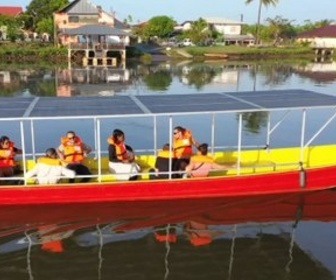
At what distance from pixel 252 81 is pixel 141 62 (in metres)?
21.6

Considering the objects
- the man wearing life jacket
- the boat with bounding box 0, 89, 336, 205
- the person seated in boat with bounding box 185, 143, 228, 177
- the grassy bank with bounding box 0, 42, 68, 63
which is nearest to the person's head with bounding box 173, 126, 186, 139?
the boat with bounding box 0, 89, 336, 205

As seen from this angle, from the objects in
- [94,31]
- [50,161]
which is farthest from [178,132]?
[94,31]

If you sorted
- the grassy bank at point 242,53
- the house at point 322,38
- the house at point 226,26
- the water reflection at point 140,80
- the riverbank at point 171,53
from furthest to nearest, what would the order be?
the house at point 226,26 → the house at point 322,38 → the grassy bank at point 242,53 → the riverbank at point 171,53 → the water reflection at point 140,80

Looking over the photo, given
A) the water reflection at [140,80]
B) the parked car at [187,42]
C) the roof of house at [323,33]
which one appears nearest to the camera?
the water reflection at [140,80]

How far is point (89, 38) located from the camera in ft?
180

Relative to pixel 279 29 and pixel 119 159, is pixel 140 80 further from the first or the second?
pixel 279 29

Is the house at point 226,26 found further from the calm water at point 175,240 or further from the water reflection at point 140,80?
the calm water at point 175,240

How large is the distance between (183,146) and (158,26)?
72.4m

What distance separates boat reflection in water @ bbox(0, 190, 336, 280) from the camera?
27.0 feet

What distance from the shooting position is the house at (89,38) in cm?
5291

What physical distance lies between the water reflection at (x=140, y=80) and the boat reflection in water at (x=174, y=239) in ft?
63.7

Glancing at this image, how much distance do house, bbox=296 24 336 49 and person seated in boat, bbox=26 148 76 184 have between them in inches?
2785

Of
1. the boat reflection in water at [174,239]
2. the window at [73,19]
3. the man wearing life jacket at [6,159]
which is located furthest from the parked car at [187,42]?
the man wearing life jacket at [6,159]

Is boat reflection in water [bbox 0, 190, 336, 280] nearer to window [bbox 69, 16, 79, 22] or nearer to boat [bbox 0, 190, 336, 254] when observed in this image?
boat [bbox 0, 190, 336, 254]
